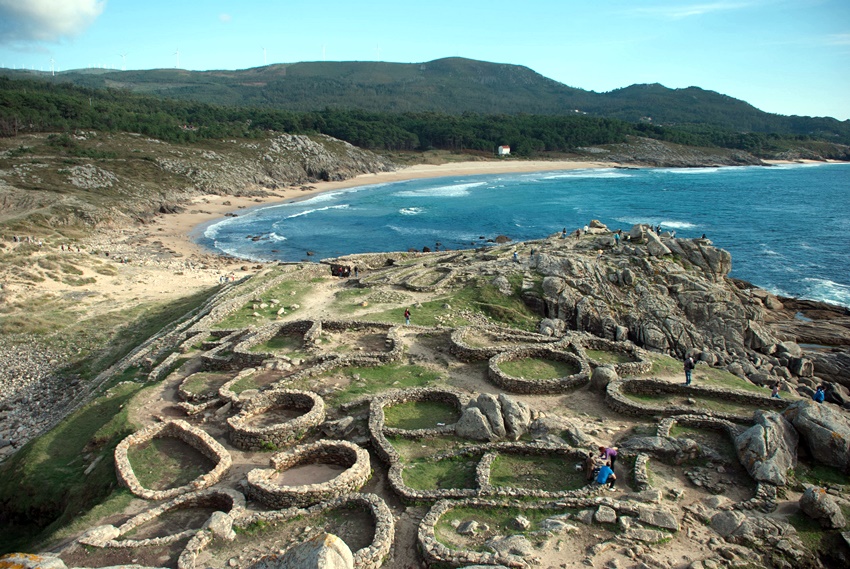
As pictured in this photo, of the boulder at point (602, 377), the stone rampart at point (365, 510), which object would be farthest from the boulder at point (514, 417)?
the stone rampart at point (365, 510)

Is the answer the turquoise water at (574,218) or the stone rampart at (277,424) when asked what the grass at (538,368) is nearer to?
the stone rampart at (277,424)

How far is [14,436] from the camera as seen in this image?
2536cm

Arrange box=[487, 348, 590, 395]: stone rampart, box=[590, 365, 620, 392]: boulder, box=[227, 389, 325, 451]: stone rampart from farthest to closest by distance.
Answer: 1. box=[590, 365, 620, 392]: boulder
2. box=[487, 348, 590, 395]: stone rampart
3. box=[227, 389, 325, 451]: stone rampart

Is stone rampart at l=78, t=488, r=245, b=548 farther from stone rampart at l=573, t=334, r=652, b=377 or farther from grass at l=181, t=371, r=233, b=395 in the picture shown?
stone rampart at l=573, t=334, r=652, b=377

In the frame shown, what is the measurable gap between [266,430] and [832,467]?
19105 mm

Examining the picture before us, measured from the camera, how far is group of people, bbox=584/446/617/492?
54.1ft

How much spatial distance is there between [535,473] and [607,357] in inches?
474

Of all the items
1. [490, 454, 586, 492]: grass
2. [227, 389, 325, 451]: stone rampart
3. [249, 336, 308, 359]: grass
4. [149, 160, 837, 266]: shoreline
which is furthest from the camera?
[149, 160, 837, 266]: shoreline

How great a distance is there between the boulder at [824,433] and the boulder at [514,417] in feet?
30.8

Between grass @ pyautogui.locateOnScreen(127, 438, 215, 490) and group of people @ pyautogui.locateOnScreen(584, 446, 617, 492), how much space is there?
12.4 m

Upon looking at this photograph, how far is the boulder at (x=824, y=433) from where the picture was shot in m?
18.1

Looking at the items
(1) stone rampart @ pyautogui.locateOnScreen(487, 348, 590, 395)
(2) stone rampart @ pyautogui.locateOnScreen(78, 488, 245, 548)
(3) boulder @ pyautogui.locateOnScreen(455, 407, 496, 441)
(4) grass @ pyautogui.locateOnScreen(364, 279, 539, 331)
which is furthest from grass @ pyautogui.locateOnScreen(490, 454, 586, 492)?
(4) grass @ pyautogui.locateOnScreen(364, 279, 539, 331)

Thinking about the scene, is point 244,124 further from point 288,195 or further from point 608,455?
point 608,455

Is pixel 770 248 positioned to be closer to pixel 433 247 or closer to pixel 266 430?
pixel 433 247
